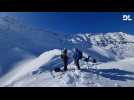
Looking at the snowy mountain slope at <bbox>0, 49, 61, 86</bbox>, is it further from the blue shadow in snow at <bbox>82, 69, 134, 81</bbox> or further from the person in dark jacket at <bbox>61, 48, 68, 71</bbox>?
the blue shadow in snow at <bbox>82, 69, 134, 81</bbox>

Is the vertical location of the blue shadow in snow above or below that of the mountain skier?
below

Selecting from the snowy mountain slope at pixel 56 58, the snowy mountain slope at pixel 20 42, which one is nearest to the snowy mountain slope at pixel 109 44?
the snowy mountain slope at pixel 56 58

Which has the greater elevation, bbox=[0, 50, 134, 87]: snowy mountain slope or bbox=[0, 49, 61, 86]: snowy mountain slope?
bbox=[0, 49, 61, 86]: snowy mountain slope

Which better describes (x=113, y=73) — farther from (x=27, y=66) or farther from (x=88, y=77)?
(x=27, y=66)

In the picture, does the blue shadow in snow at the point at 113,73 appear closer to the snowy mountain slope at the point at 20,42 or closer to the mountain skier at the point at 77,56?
the mountain skier at the point at 77,56

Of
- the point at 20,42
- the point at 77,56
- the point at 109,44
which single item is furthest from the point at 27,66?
the point at 109,44

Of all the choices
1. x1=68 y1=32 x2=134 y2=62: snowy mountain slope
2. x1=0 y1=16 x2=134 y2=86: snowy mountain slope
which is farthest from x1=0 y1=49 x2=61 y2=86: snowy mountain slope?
x1=68 y1=32 x2=134 y2=62: snowy mountain slope

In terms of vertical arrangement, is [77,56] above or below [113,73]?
above

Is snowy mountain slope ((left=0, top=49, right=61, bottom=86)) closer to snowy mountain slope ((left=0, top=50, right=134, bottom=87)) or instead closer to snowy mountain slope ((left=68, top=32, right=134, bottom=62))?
snowy mountain slope ((left=0, top=50, right=134, bottom=87))

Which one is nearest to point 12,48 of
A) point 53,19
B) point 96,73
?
point 53,19

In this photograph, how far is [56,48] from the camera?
2.64 m

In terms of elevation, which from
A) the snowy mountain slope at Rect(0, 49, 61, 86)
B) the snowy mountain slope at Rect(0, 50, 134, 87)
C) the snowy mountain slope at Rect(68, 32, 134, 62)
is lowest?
the snowy mountain slope at Rect(0, 50, 134, 87)
